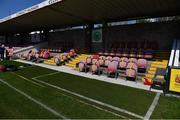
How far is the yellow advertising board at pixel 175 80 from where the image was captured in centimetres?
602

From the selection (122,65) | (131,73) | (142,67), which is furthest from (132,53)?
(131,73)

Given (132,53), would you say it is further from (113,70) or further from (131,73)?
(131,73)

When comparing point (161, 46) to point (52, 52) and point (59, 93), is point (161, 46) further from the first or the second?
point (52, 52)

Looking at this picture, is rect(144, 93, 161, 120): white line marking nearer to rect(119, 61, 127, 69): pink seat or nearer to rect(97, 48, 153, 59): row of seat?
rect(119, 61, 127, 69): pink seat

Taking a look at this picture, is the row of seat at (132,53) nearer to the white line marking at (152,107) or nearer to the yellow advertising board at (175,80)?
the yellow advertising board at (175,80)

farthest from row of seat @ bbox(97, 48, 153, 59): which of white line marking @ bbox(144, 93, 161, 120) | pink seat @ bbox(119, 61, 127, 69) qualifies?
white line marking @ bbox(144, 93, 161, 120)

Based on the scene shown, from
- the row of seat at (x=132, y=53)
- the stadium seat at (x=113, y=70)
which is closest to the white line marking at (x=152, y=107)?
the stadium seat at (x=113, y=70)

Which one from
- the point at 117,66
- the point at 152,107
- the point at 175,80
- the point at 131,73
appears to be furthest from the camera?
the point at 117,66

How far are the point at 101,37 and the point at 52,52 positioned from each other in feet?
22.0

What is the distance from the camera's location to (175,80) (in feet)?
20.0

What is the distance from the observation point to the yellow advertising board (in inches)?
237

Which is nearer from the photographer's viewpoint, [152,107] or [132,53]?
[152,107]

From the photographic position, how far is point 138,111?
15.7ft

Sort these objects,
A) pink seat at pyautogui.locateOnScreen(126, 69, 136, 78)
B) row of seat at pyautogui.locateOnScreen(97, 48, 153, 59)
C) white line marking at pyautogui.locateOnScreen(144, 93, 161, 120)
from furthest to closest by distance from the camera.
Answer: row of seat at pyautogui.locateOnScreen(97, 48, 153, 59)
pink seat at pyautogui.locateOnScreen(126, 69, 136, 78)
white line marking at pyautogui.locateOnScreen(144, 93, 161, 120)
